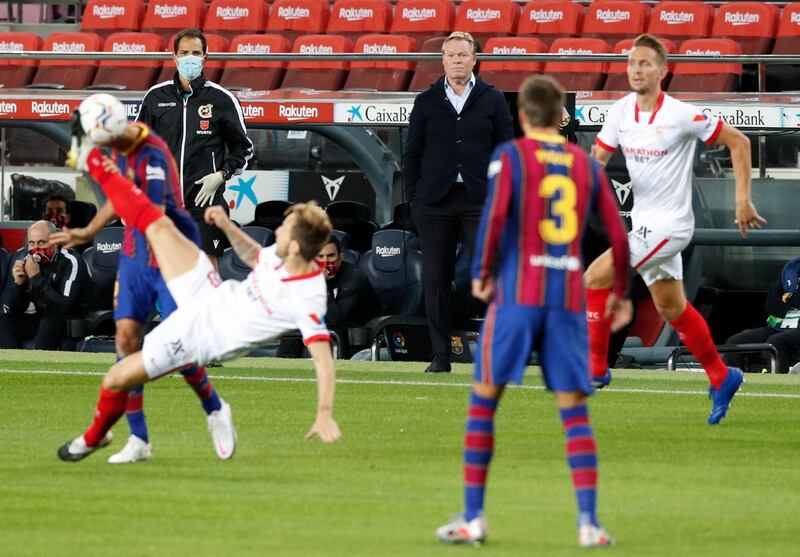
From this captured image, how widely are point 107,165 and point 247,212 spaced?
781 cm

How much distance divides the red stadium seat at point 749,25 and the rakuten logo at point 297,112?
7.55m

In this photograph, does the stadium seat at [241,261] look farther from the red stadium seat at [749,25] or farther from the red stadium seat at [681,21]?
the red stadium seat at [749,25]

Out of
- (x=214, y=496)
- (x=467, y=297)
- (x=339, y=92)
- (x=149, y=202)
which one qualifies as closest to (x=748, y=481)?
(x=214, y=496)

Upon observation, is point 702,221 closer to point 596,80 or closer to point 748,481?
point 596,80

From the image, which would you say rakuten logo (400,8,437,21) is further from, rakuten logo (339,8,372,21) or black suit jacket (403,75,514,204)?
black suit jacket (403,75,514,204)

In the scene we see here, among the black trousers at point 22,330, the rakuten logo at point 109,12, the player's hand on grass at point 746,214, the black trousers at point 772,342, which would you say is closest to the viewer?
the player's hand on grass at point 746,214

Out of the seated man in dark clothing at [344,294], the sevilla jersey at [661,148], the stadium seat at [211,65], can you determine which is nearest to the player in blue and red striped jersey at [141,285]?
the sevilla jersey at [661,148]

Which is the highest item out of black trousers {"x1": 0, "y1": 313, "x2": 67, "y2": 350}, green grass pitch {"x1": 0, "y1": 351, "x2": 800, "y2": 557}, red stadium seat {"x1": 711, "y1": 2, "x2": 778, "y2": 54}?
red stadium seat {"x1": 711, "y1": 2, "x2": 778, "y2": 54}

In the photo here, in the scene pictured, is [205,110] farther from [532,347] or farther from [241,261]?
[532,347]

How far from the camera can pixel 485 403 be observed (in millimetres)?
5785

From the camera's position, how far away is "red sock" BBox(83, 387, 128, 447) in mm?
7422

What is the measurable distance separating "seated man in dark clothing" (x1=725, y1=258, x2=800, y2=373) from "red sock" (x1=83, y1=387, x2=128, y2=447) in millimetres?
6925

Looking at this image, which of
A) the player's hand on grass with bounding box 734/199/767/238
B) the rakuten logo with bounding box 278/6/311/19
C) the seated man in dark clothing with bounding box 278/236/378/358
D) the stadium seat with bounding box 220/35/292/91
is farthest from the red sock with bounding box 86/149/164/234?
the rakuten logo with bounding box 278/6/311/19

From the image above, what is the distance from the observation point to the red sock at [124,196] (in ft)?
24.5
